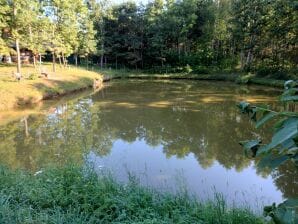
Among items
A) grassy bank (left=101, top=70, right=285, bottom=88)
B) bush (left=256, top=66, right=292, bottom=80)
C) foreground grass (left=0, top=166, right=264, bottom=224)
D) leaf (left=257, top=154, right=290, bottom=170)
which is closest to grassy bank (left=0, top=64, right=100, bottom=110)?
grassy bank (left=101, top=70, right=285, bottom=88)

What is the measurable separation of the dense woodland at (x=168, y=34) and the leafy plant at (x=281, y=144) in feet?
61.2

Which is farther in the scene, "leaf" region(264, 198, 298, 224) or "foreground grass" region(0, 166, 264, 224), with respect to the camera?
"foreground grass" region(0, 166, 264, 224)

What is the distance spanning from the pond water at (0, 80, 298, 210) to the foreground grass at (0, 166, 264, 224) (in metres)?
1.04

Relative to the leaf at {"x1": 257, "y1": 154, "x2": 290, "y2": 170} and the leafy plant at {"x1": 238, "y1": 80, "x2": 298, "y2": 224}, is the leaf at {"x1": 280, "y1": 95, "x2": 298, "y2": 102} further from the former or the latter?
the leaf at {"x1": 257, "y1": 154, "x2": 290, "y2": 170}

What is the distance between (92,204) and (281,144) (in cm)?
323

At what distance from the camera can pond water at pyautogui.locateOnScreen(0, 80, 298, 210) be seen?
6227 mm

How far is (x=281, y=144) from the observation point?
112 centimetres

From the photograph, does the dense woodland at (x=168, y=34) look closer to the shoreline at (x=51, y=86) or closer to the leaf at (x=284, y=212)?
the shoreline at (x=51, y=86)

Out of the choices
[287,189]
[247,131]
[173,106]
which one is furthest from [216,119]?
[287,189]

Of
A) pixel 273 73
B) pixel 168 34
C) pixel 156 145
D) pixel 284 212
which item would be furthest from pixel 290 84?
pixel 168 34

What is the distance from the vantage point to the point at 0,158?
24.9 feet

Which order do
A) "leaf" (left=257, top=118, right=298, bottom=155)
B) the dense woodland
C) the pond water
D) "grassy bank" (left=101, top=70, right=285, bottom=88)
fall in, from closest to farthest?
"leaf" (left=257, top=118, right=298, bottom=155)
the pond water
the dense woodland
"grassy bank" (left=101, top=70, right=285, bottom=88)

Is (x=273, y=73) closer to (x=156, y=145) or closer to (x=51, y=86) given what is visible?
(x=51, y=86)

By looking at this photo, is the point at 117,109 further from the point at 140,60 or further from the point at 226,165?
the point at 140,60
